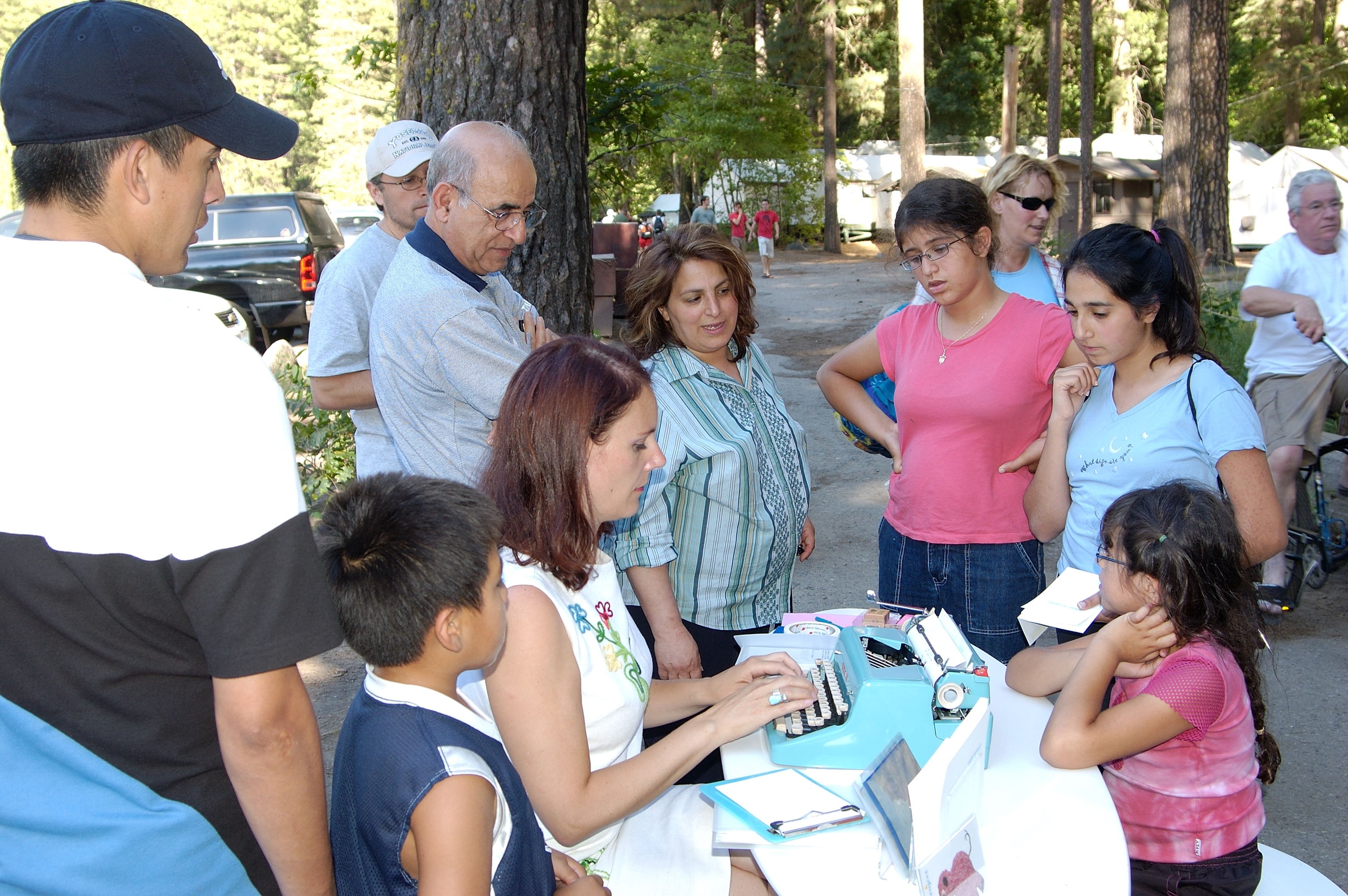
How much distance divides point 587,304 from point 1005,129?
69.0 feet

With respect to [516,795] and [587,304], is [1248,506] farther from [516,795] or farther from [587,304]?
[587,304]

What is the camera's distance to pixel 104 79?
128cm

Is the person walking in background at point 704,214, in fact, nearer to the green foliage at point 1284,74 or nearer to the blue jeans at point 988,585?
the green foliage at point 1284,74

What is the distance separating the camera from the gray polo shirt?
258 centimetres

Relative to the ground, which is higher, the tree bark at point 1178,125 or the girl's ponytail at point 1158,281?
the tree bark at point 1178,125

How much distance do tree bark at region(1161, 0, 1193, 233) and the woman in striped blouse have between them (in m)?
9.04

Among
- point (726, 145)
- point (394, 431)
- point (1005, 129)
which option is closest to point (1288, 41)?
point (1005, 129)

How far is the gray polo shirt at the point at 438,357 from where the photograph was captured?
8.47 feet

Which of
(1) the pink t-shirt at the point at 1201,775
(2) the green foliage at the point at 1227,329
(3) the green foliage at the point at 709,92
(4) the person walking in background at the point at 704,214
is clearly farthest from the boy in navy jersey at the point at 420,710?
(3) the green foliage at the point at 709,92

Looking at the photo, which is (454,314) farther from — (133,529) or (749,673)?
(133,529)

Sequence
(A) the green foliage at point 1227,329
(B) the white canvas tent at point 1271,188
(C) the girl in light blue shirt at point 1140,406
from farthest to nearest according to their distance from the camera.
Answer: (B) the white canvas tent at point 1271,188
(A) the green foliage at point 1227,329
(C) the girl in light blue shirt at point 1140,406

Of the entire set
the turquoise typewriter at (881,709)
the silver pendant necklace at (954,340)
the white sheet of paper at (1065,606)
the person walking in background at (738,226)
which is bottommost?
the turquoise typewriter at (881,709)

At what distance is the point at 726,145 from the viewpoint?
25578mm

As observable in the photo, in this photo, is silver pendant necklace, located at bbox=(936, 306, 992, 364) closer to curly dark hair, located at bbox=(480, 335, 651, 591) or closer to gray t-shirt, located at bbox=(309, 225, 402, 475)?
curly dark hair, located at bbox=(480, 335, 651, 591)
